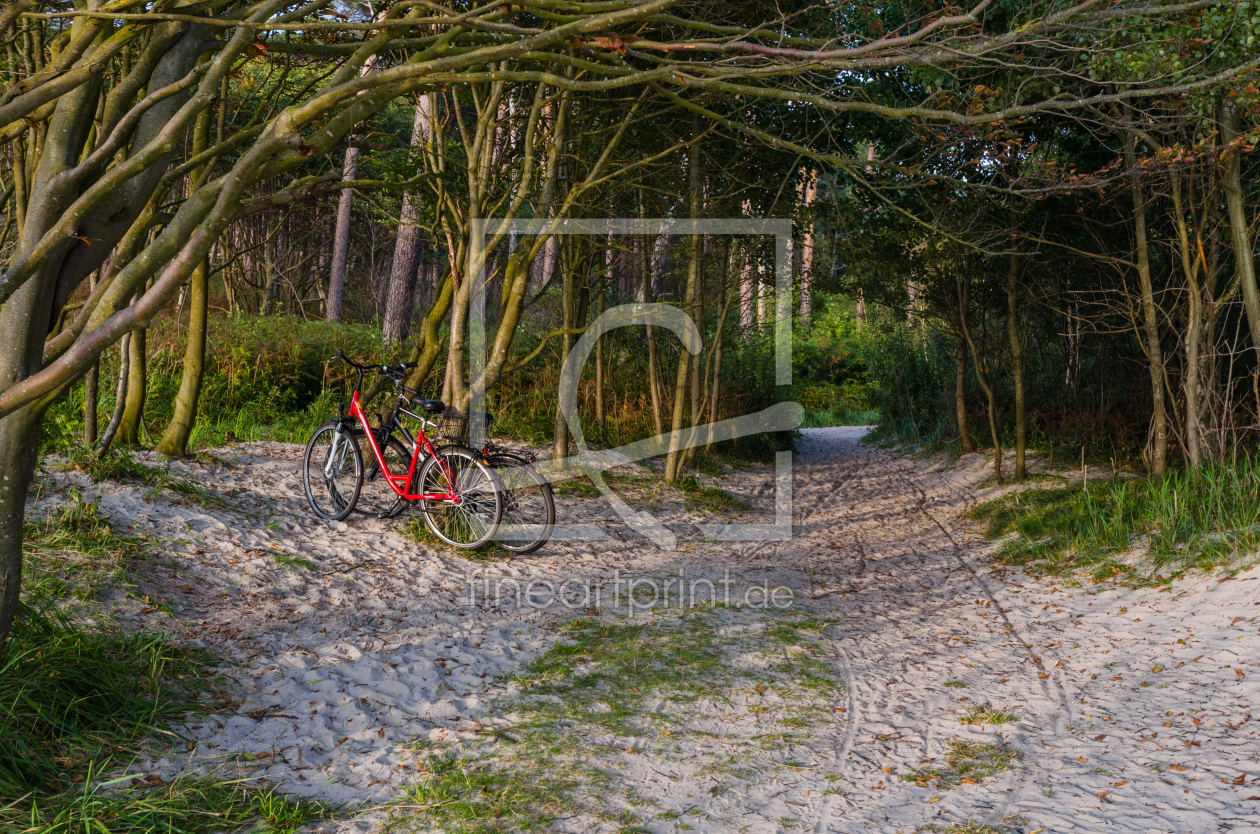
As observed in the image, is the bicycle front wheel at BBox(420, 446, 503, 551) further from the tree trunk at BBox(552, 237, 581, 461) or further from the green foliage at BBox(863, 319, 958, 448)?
the green foliage at BBox(863, 319, 958, 448)

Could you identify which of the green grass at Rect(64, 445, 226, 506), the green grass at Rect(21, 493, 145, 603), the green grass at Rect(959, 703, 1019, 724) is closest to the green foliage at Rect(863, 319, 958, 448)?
the green grass at Rect(959, 703, 1019, 724)

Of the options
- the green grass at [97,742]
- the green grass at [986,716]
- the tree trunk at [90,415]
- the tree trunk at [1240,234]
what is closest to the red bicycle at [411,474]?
the tree trunk at [90,415]

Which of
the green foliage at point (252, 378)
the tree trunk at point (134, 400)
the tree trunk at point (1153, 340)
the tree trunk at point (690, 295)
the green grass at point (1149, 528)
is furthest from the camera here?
the tree trunk at point (690, 295)

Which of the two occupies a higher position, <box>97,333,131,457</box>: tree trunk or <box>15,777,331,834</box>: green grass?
<box>97,333,131,457</box>: tree trunk

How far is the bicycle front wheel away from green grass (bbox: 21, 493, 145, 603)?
2076 millimetres

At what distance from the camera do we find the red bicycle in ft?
21.2

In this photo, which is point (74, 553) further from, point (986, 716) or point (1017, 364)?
point (1017, 364)

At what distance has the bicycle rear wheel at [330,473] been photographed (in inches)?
264

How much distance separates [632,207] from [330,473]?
562 cm

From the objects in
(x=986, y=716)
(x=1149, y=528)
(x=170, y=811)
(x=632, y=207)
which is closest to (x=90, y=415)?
(x=170, y=811)

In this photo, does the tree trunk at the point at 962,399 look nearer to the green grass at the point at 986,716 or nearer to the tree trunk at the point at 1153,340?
the tree trunk at the point at 1153,340

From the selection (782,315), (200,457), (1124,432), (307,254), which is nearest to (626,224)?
(782,315)

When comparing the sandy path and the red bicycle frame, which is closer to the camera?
the sandy path

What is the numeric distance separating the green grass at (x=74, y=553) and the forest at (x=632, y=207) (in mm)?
117
